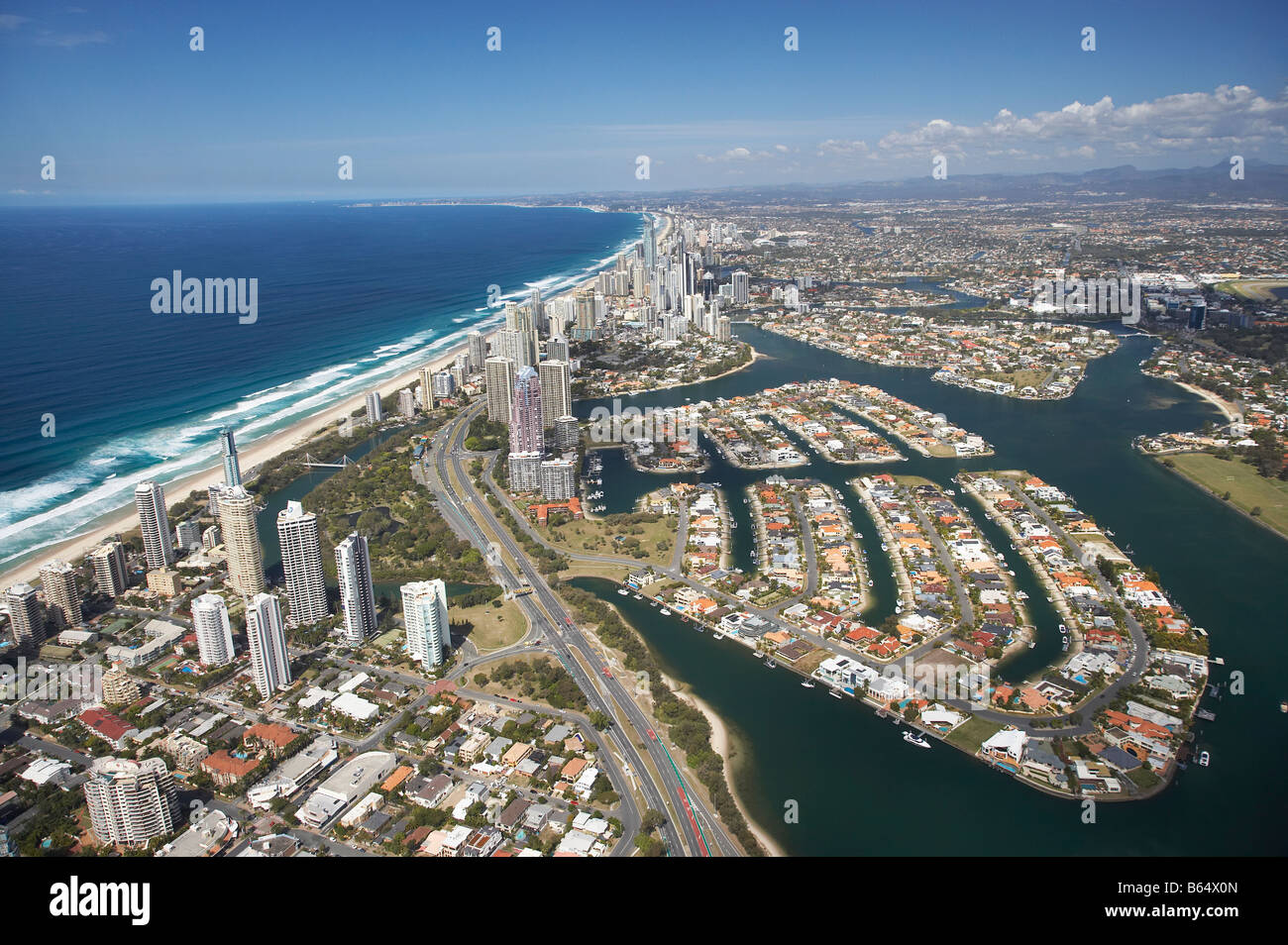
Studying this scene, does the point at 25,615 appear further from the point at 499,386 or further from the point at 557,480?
the point at 499,386

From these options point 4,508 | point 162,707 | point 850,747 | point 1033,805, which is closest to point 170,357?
point 4,508

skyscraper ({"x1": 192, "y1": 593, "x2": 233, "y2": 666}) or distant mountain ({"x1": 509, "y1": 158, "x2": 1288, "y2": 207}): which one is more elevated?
distant mountain ({"x1": 509, "y1": 158, "x2": 1288, "y2": 207})

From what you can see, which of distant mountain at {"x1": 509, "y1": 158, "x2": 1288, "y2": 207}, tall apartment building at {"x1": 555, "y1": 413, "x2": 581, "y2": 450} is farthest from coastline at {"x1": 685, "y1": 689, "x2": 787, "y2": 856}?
distant mountain at {"x1": 509, "y1": 158, "x2": 1288, "y2": 207}

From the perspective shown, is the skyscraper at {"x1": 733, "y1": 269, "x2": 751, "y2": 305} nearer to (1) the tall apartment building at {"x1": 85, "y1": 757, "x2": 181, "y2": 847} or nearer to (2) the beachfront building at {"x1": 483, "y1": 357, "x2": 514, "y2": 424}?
(2) the beachfront building at {"x1": 483, "y1": 357, "x2": 514, "y2": 424}

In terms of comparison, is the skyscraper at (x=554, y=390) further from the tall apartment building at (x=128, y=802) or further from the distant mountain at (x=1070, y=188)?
the distant mountain at (x=1070, y=188)
